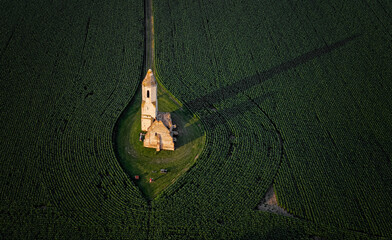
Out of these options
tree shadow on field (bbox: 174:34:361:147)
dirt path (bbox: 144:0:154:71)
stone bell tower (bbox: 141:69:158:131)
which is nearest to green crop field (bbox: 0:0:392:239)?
tree shadow on field (bbox: 174:34:361:147)

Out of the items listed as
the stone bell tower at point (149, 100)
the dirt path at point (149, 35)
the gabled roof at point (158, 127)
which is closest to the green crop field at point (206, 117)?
the dirt path at point (149, 35)

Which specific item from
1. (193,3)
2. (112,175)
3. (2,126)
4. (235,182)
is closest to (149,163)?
(112,175)

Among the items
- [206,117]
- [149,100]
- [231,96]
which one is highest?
[231,96]

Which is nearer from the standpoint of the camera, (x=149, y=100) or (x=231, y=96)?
(x=149, y=100)

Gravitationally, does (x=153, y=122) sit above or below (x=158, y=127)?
above

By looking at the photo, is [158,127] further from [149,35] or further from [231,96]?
[149,35]

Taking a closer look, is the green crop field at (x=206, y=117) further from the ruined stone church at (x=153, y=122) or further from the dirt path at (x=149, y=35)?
the ruined stone church at (x=153, y=122)

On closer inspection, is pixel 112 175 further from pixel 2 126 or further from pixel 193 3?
pixel 193 3

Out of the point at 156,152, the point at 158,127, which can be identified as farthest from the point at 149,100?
the point at 156,152
